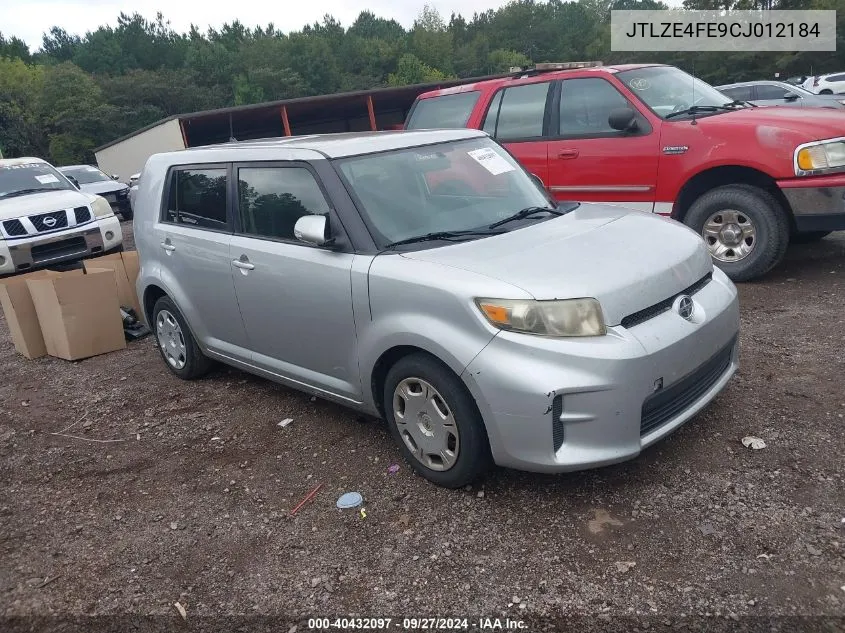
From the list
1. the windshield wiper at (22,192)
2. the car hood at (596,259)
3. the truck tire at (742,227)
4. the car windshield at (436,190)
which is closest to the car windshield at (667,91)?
the truck tire at (742,227)

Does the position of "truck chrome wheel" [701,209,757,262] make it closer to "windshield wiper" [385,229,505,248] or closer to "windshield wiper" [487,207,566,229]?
"windshield wiper" [487,207,566,229]

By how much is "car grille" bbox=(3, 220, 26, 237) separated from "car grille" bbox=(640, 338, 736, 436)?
8.74 m

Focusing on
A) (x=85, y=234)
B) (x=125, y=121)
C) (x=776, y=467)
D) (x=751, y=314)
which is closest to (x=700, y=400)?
(x=776, y=467)

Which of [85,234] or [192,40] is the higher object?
[192,40]

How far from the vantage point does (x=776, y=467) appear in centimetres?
325

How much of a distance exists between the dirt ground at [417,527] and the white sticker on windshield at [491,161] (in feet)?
5.60

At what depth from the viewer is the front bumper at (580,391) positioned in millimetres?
2836

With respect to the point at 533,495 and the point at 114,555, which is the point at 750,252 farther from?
the point at 114,555

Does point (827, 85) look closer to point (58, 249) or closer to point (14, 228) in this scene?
point (58, 249)

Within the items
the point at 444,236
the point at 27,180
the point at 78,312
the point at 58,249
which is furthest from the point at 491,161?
the point at 27,180

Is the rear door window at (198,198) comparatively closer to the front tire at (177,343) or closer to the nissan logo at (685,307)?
the front tire at (177,343)

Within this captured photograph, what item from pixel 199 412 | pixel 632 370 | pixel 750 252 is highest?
pixel 632 370

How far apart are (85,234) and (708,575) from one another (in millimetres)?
9155

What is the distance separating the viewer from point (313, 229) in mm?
3506
